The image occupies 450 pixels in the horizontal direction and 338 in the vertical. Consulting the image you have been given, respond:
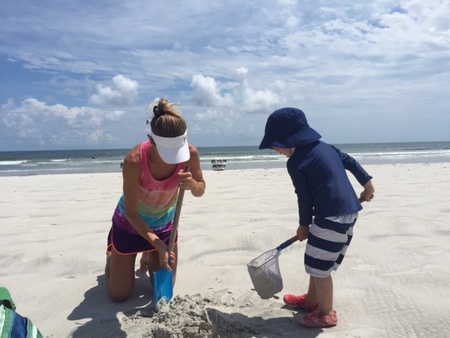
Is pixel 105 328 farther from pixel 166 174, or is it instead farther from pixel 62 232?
pixel 62 232

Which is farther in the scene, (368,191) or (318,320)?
(368,191)

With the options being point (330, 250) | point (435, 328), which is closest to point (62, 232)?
point (330, 250)

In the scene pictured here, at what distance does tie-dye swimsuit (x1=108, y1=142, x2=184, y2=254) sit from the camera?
288 cm

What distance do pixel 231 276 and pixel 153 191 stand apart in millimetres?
1008

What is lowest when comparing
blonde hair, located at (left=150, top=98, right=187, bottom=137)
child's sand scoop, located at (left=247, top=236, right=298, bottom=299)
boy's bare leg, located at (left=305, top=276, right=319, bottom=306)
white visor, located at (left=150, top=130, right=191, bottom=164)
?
boy's bare leg, located at (left=305, top=276, right=319, bottom=306)

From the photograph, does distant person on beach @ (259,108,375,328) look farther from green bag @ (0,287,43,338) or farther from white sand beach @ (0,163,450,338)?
green bag @ (0,287,43,338)

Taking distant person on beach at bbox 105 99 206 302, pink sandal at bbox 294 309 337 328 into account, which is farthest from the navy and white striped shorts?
distant person on beach at bbox 105 99 206 302

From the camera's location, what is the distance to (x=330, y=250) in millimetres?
2408

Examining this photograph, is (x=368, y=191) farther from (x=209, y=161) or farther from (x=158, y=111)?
(x=209, y=161)

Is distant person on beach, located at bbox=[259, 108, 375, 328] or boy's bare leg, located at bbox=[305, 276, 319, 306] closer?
distant person on beach, located at bbox=[259, 108, 375, 328]

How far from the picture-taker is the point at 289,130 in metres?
2.51

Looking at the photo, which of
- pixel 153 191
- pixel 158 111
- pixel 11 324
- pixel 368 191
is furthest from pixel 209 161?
pixel 11 324

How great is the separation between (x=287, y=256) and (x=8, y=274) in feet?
8.16

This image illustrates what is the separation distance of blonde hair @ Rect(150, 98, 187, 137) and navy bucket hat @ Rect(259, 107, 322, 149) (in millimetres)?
565
